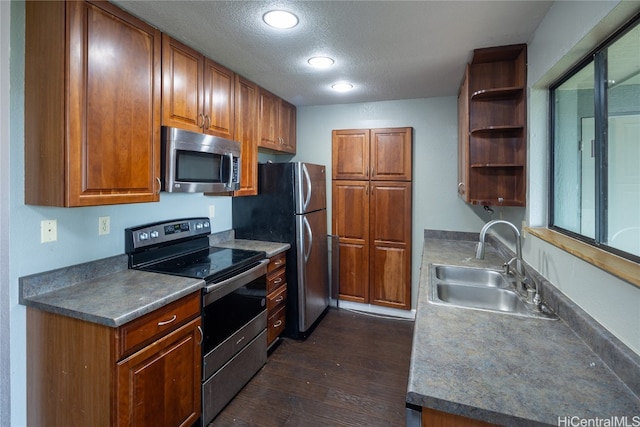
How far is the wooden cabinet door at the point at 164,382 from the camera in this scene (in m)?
1.39

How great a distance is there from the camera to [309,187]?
295 cm

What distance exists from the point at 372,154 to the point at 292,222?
4.09 ft

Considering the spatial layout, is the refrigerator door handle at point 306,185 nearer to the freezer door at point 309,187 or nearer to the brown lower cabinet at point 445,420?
the freezer door at point 309,187

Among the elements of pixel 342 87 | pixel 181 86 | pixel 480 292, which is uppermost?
pixel 342 87

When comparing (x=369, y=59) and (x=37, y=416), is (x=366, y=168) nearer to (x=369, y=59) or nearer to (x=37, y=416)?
(x=369, y=59)

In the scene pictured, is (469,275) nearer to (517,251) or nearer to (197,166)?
(517,251)

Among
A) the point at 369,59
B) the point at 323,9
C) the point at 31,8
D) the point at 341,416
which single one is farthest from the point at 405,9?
the point at 341,416

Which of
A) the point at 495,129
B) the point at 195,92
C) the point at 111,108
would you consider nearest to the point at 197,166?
the point at 195,92

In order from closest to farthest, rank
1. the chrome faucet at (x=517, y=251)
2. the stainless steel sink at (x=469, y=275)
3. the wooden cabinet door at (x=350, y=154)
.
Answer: the chrome faucet at (x=517, y=251) → the stainless steel sink at (x=469, y=275) → the wooden cabinet door at (x=350, y=154)

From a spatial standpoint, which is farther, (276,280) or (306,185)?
(306,185)

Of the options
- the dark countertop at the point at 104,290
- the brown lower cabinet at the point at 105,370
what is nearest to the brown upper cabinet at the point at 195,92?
the dark countertop at the point at 104,290

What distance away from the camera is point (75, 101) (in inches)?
55.5

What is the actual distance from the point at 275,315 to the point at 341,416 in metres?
1.00

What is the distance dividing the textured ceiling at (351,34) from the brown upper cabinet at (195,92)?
8 cm
